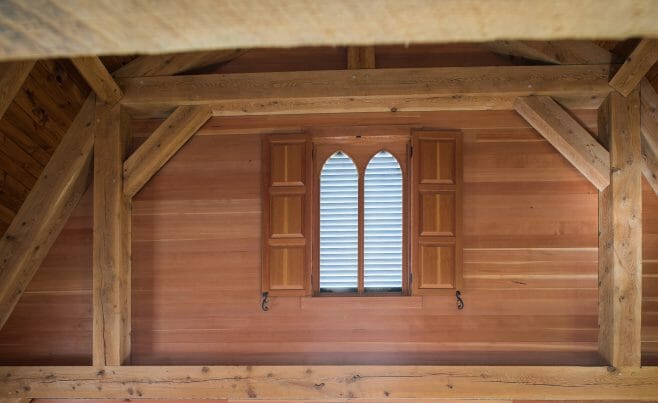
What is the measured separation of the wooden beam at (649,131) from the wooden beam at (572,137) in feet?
0.99

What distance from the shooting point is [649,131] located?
4.09m

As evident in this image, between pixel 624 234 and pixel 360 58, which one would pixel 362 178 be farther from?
pixel 624 234

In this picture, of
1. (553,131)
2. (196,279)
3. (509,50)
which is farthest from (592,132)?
(196,279)

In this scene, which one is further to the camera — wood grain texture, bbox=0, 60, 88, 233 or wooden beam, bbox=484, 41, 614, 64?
wooden beam, bbox=484, 41, 614, 64

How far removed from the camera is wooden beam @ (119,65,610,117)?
4.16 metres

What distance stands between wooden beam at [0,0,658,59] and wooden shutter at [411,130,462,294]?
3.60 metres

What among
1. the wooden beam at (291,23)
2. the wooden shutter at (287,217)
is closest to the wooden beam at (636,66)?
the wooden shutter at (287,217)

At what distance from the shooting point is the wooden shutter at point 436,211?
4.41 metres

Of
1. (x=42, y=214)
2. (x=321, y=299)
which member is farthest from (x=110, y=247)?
(x=321, y=299)

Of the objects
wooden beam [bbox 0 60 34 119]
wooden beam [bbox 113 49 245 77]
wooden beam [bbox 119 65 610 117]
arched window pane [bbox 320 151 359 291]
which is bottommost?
arched window pane [bbox 320 151 359 291]

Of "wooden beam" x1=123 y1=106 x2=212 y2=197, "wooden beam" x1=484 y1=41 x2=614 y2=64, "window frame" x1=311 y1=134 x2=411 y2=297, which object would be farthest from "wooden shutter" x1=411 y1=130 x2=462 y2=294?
"wooden beam" x1=123 y1=106 x2=212 y2=197

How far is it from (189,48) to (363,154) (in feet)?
12.0

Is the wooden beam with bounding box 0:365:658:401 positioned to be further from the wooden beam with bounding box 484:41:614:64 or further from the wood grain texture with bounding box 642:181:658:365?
the wooden beam with bounding box 484:41:614:64

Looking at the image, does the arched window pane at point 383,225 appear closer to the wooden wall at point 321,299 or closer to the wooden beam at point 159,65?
the wooden wall at point 321,299
